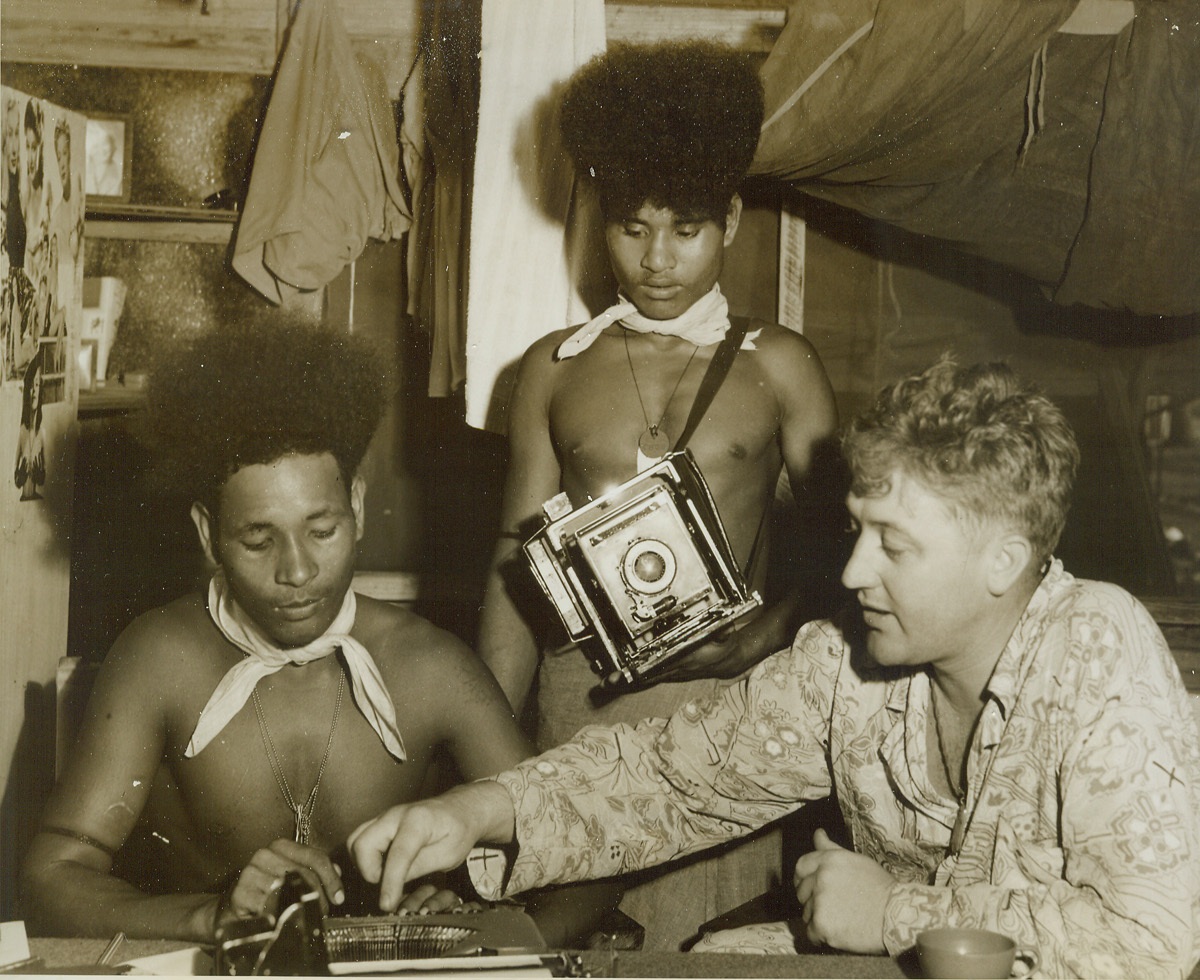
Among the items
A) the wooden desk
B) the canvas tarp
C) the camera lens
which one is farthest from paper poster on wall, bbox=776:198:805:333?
the wooden desk

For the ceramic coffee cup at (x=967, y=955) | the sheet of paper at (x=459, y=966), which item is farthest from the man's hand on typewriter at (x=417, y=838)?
the ceramic coffee cup at (x=967, y=955)

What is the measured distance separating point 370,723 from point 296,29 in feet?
5.15

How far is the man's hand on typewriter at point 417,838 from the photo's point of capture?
171 cm

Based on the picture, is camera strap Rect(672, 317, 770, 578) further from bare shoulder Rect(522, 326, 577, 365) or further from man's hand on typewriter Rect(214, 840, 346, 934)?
man's hand on typewriter Rect(214, 840, 346, 934)

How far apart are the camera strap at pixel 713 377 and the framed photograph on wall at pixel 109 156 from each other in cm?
174

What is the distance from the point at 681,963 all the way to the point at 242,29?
234 centimetres

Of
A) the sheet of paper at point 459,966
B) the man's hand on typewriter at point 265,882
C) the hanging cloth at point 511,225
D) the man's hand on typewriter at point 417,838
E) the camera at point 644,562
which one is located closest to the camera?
the sheet of paper at point 459,966

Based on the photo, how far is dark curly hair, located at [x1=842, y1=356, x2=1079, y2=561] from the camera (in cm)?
172

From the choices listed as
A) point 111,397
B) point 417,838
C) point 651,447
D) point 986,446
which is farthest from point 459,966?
point 111,397

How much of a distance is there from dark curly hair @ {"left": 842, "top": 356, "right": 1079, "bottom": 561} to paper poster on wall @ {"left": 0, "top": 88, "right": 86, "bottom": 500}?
1.77 meters

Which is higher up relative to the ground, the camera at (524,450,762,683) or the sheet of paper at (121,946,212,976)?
the camera at (524,450,762,683)

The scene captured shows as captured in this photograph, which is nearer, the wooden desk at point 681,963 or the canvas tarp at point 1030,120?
the wooden desk at point 681,963

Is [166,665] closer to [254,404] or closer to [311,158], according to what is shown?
[254,404]

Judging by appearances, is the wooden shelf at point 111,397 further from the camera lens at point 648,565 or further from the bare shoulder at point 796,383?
the bare shoulder at point 796,383
